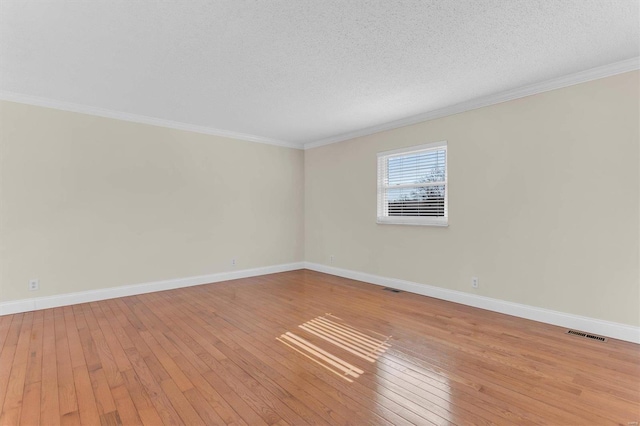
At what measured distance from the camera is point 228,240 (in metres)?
5.44

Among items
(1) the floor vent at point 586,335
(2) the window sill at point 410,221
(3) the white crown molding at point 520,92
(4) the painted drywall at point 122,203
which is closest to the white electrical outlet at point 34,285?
(4) the painted drywall at point 122,203

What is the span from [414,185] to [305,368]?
3186 mm

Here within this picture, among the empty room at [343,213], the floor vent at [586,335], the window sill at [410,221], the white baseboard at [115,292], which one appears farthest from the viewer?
the window sill at [410,221]

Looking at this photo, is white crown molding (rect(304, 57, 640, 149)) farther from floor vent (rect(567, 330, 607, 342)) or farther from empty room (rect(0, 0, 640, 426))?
floor vent (rect(567, 330, 607, 342))

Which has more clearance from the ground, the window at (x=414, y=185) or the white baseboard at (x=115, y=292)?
the window at (x=414, y=185)

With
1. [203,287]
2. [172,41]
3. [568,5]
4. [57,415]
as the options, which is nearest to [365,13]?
[568,5]

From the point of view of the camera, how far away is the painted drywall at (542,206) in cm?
290

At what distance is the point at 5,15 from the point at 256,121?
2901mm

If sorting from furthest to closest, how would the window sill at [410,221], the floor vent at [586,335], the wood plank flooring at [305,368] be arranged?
the window sill at [410,221], the floor vent at [586,335], the wood plank flooring at [305,368]

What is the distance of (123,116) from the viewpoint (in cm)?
435

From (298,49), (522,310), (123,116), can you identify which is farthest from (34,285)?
(522,310)

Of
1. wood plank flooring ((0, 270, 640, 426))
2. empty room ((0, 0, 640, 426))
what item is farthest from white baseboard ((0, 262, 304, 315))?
wood plank flooring ((0, 270, 640, 426))

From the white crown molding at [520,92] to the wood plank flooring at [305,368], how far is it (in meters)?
2.56

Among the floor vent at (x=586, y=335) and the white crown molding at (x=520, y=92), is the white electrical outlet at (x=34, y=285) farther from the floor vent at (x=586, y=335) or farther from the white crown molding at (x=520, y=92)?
the floor vent at (x=586, y=335)
